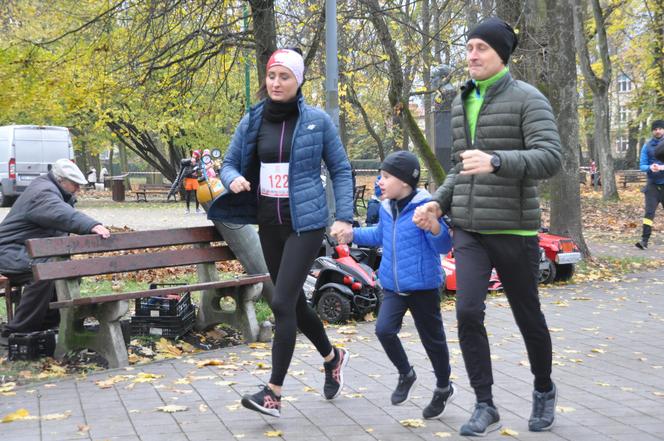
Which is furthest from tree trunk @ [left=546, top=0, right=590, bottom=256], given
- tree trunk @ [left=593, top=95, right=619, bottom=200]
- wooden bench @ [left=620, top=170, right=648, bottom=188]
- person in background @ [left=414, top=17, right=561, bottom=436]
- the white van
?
wooden bench @ [left=620, top=170, right=648, bottom=188]

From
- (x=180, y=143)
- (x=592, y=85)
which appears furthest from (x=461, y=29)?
(x=180, y=143)

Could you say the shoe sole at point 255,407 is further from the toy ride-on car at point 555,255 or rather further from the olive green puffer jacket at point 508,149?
the toy ride-on car at point 555,255

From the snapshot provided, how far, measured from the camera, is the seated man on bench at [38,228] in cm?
698

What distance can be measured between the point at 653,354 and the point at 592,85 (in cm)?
2267

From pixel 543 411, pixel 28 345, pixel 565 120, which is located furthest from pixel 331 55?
pixel 543 411

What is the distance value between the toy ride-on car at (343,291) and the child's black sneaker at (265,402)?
339 cm

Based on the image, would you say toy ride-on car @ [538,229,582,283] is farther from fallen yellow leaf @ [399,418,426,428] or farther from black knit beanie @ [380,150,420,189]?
fallen yellow leaf @ [399,418,426,428]

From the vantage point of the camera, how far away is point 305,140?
16.8 feet

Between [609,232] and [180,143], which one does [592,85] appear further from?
[180,143]

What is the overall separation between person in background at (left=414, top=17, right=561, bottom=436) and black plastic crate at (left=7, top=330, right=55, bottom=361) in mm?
3448

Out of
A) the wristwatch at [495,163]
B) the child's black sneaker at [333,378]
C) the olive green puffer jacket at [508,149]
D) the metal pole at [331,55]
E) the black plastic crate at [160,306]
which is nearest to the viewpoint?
the wristwatch at [495,163]

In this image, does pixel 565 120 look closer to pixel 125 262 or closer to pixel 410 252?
pixel 125 262

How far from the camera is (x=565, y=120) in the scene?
12.8m

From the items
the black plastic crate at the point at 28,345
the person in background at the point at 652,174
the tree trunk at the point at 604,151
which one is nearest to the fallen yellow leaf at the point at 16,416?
the black plastic crate at the point at 28,345
